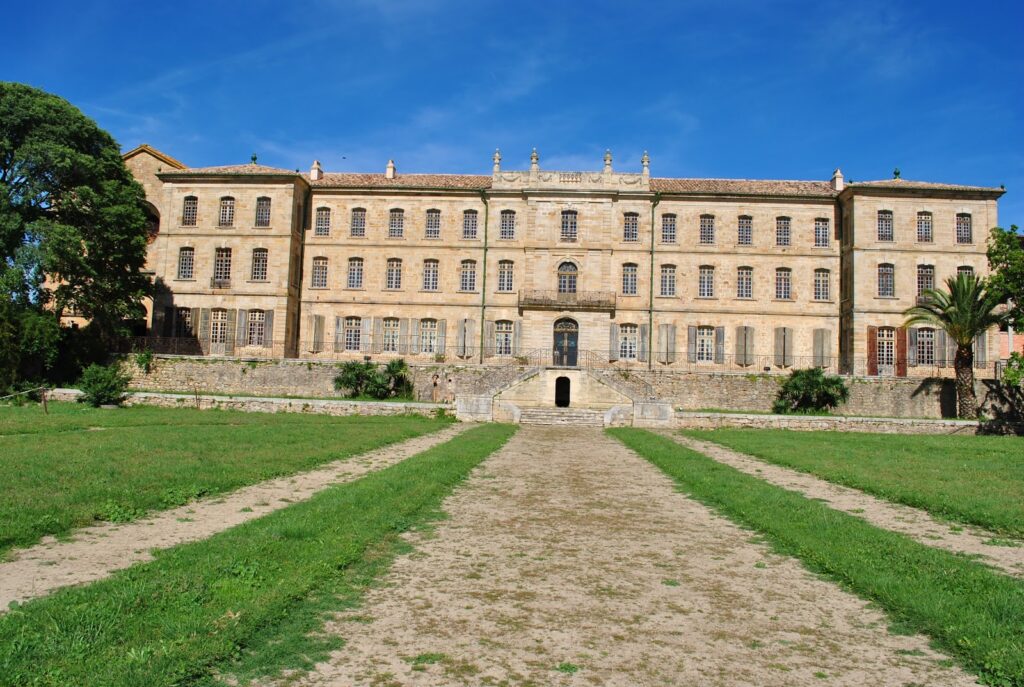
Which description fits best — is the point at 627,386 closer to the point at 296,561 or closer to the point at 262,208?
the point at 262,208

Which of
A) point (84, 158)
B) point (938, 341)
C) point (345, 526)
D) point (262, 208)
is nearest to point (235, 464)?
point (345, 526)

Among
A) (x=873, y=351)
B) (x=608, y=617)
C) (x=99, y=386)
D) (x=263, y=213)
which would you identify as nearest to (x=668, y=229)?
(x=873, y=351)

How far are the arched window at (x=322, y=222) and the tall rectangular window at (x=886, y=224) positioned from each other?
2803 cm

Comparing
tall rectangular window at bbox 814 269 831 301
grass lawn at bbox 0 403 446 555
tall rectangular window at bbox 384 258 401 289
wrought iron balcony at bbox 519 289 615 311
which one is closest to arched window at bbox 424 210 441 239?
tall rectangular window at bbox 384 258 401 289

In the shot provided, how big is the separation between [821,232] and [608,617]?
3772cm

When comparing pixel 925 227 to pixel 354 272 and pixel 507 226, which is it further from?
pixel 354 272

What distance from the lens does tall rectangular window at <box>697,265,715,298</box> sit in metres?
39.1

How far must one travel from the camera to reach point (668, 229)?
39500 millimetres

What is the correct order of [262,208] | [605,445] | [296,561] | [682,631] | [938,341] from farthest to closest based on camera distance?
[262,208], [938,341], [605,445], [296,561], [682,631]

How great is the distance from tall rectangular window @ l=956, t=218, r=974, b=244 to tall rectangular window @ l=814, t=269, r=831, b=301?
619 centimetres

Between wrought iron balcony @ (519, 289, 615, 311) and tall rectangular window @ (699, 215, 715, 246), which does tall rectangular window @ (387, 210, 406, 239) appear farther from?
tall rectangular window @ (699, 215, 715, 246)

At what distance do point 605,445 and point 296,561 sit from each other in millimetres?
14539

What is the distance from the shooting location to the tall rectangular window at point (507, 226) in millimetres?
39719

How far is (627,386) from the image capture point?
3238 centimetres
